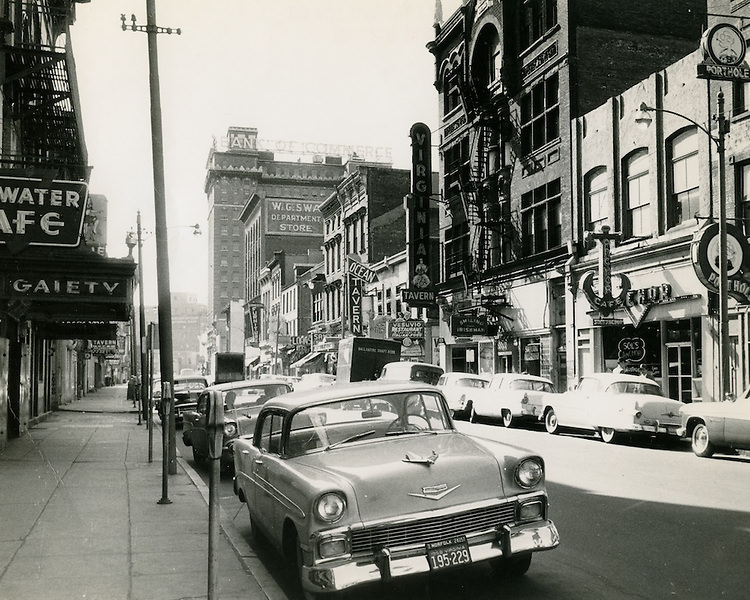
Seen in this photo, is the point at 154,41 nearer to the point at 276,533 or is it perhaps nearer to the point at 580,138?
the point at 276,533

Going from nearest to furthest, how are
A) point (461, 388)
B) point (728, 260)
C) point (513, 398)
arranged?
point (728, 260) < point (513, 398) < point (461, 388)

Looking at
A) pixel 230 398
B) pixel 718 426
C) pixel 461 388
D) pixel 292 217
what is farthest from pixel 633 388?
pixel 292 217

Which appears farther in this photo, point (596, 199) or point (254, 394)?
point (596, 199)

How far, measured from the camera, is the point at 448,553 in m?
5.66

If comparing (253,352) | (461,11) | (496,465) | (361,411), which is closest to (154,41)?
(361,411)

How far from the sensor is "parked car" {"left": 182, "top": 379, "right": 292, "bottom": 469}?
42.9ft

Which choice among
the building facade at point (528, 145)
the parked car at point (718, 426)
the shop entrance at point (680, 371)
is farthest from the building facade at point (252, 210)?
the parked car at point (718, 426)

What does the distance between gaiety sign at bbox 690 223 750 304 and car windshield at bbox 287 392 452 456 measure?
46.6 feet

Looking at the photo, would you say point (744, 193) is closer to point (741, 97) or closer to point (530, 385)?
point (741, 97)

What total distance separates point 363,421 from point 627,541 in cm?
310

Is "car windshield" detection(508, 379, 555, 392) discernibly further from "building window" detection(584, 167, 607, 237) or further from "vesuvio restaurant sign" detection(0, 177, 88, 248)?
"vesuvio restaurant sign" detection(0, 177, 88, 248)

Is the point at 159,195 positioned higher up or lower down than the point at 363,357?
higher up

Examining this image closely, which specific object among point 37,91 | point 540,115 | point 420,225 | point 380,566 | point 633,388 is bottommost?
point 380,566

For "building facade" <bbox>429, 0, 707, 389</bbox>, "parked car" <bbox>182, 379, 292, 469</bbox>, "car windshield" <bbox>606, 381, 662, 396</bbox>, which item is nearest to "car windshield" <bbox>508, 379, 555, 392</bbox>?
"building facade" <bbox>429, 0, 707, 389</bbox>
